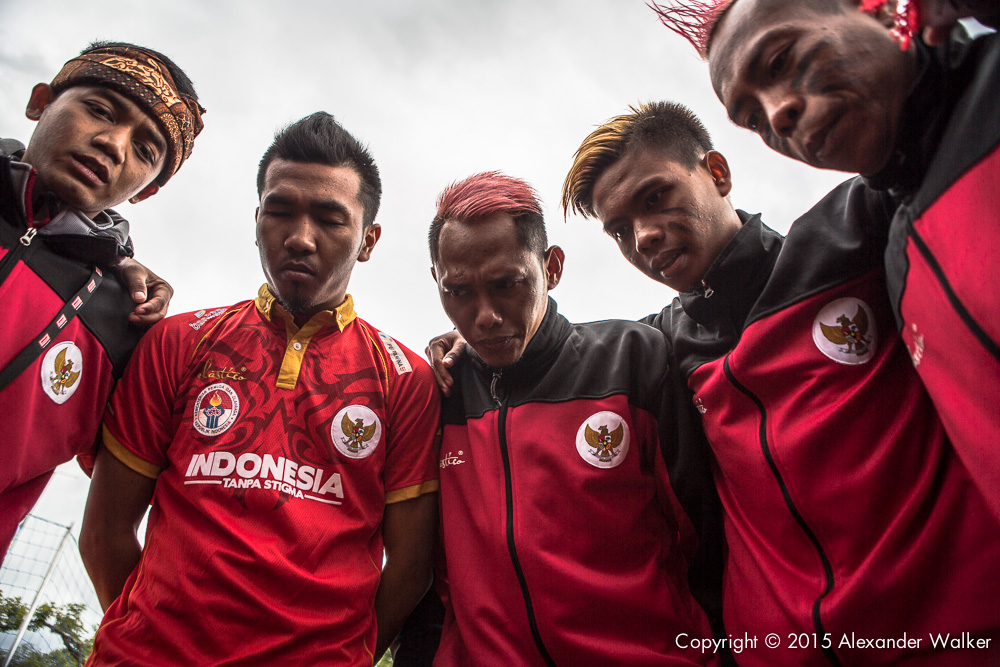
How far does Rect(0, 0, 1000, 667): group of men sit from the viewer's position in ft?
4.84

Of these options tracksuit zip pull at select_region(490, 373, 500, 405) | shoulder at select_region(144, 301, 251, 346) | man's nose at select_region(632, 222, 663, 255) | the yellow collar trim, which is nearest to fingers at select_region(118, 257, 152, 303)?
shoulder at select_region(144, 301, 251, 346)

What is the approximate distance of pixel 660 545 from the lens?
2066 millimetres

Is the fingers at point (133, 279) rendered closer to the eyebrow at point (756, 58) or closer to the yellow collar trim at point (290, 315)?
the yellow collar trim at point (290, 315)

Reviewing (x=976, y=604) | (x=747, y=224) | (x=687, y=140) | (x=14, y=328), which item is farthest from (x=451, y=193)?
(x=976, y=604)

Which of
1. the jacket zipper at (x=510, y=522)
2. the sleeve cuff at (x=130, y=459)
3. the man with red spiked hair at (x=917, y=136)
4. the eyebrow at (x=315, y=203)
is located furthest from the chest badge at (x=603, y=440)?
the sleeve cuff at (x=130, y=459)

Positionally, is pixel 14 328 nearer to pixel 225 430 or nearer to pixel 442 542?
pixel 225 430

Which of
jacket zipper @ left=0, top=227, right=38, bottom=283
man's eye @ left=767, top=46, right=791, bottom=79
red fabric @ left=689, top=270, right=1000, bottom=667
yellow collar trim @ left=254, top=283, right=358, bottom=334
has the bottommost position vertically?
red fabric @ left=689, top=270, right=1000, bottom=667

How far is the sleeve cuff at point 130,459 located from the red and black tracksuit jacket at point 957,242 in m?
2.63

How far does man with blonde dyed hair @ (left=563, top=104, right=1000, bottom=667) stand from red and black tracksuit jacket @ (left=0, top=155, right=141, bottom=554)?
230cm

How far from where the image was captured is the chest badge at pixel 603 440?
6.99 feet

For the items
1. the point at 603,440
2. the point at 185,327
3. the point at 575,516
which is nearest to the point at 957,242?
the point at 603,440

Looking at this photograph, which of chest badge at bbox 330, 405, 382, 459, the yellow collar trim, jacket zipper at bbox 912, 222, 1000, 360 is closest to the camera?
jacket zipper at bbox 912, 222, 1000, 360

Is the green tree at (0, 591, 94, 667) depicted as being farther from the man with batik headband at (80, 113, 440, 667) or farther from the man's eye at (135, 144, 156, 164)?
the man's eye at (135, 144, 156, 164)

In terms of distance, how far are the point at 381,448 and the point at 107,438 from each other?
1.07 meters
